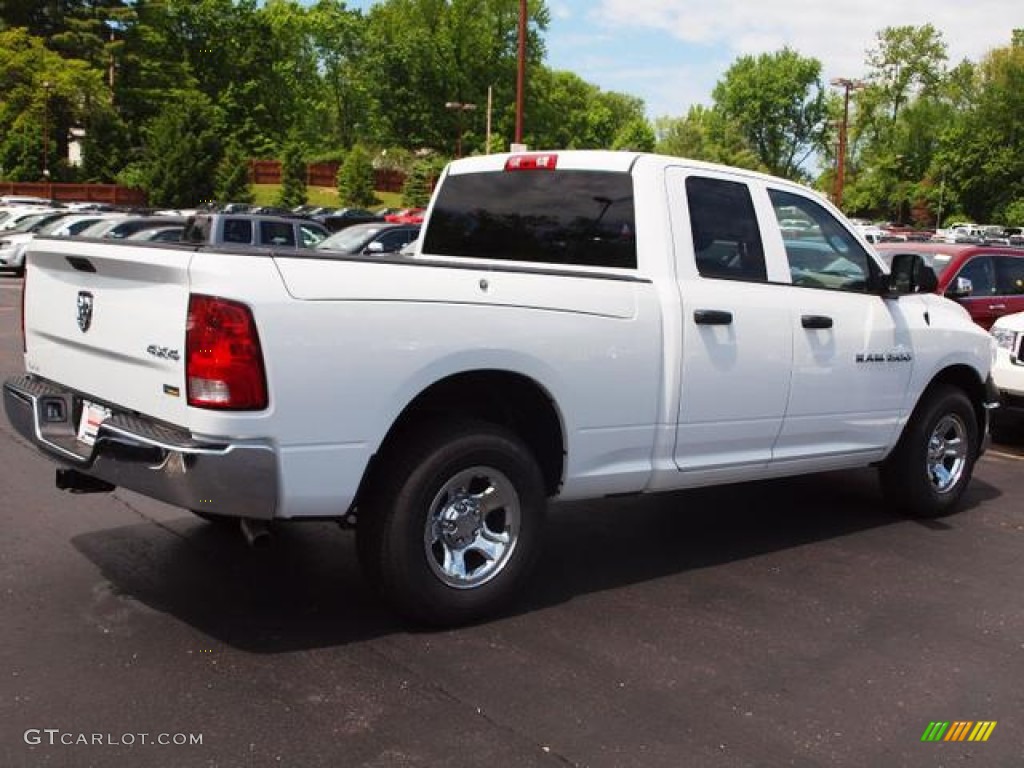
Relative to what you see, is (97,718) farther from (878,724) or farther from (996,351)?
(996,351)

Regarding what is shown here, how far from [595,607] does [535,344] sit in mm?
1248

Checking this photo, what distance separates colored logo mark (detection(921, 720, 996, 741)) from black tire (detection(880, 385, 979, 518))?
282 cm

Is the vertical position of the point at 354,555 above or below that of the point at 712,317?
below

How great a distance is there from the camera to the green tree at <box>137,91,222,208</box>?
56.8 metres

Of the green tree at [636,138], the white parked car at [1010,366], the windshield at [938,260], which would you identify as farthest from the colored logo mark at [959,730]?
the green tree at [636,138]

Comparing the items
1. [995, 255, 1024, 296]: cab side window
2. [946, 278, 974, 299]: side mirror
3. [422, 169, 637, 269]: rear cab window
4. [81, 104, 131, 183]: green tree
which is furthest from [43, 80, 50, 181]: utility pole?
[422, 169, 637, 269]: rear cab window

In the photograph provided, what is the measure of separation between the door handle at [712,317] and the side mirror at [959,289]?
7.10 m

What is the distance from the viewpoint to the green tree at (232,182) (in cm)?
5919

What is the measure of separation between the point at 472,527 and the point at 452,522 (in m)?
0.11

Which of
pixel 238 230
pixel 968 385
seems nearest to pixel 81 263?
pixel 968 385

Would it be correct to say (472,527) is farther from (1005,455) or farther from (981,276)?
(981,276)

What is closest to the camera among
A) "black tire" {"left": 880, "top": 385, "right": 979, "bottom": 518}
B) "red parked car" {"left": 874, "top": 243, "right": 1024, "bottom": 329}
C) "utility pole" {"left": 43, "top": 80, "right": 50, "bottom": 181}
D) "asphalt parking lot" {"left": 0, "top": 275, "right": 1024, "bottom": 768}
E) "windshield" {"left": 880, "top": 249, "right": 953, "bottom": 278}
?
"asphalt parking lot" {"left": 0, "top": 275, "right": 1024, "bottom": 768}

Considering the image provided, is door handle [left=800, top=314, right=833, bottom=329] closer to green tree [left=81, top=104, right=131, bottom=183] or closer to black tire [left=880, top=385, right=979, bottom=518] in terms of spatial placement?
black tire [left=880, top=385, right=979, bottom=518]

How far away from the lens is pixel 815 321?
529cm
